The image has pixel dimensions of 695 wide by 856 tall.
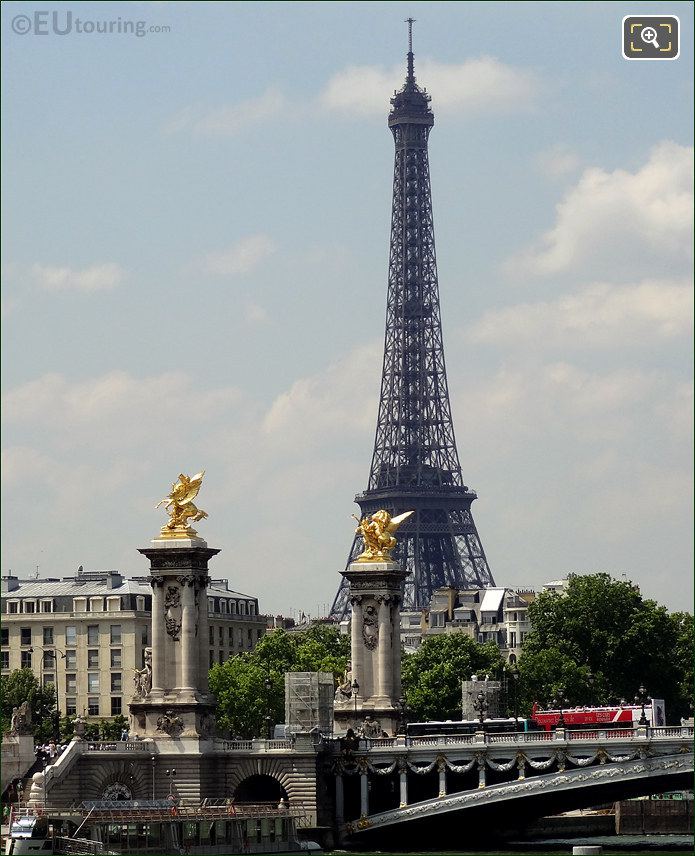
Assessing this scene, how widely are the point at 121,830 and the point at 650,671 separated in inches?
2376

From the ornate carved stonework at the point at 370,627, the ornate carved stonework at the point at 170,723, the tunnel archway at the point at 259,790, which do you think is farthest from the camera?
the ornate carved stonework at the point at 370,627

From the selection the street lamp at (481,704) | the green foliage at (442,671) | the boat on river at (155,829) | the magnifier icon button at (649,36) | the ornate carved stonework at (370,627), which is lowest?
the boat on river at (155,829)

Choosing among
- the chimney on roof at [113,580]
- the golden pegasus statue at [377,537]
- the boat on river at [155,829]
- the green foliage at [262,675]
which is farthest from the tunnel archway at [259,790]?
the chimney on roof at [113,580]

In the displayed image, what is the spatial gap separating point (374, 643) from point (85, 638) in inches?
2029

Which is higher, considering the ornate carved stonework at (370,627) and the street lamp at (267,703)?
the ornate carved stonework at (370,627)

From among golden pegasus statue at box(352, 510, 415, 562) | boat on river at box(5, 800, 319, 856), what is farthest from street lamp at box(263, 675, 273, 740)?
boat on river at box(5, 800, 319, 856)

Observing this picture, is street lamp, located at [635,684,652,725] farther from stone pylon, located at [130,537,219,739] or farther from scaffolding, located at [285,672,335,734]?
stone pylon, located at [130,537,219,739]

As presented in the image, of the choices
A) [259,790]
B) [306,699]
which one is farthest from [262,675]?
[306,699]

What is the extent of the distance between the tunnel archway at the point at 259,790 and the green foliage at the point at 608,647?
1585 inches

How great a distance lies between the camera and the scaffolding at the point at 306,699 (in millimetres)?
107438

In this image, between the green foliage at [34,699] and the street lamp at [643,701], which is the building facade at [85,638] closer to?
the green foliage at [34,699]

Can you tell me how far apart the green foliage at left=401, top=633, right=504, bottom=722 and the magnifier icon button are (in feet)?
277

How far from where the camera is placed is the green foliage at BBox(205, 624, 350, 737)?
140 metres

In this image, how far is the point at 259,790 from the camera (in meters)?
108
